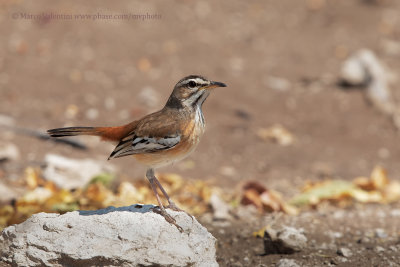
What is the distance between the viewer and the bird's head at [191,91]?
5641 millimetres

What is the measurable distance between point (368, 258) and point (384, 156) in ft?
18.5

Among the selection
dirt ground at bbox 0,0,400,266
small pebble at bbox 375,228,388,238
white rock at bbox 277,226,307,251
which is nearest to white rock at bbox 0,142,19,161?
dirt ground at bbox 0,0,400,266

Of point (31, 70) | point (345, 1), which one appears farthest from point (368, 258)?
point (345, 1)

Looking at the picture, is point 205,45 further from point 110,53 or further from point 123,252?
point 123,252

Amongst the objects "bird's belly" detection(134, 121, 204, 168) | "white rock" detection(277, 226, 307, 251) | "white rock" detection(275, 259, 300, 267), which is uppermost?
"bird's belly" detection(134, 121, 204, 168)

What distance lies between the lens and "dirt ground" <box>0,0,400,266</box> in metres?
7.39

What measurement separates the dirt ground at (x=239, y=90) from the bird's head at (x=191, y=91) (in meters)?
1.66

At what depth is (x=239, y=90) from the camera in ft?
43.0

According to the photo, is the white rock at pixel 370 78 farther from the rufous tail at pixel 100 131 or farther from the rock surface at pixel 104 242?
the rock surface at pixel 104 242

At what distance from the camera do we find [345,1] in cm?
1802

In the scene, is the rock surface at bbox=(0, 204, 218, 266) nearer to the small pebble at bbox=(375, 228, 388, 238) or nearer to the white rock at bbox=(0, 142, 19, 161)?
the small pebble at bbox=(375, 228, 388, 238)

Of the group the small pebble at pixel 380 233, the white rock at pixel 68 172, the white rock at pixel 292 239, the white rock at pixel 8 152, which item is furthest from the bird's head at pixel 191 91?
the white rock at pixel 8 152

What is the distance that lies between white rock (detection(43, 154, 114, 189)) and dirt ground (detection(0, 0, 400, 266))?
2.02 ft

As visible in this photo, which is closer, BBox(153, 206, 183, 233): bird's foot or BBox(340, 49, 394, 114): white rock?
BBox(153, 206, 183, 233): bird's foot
